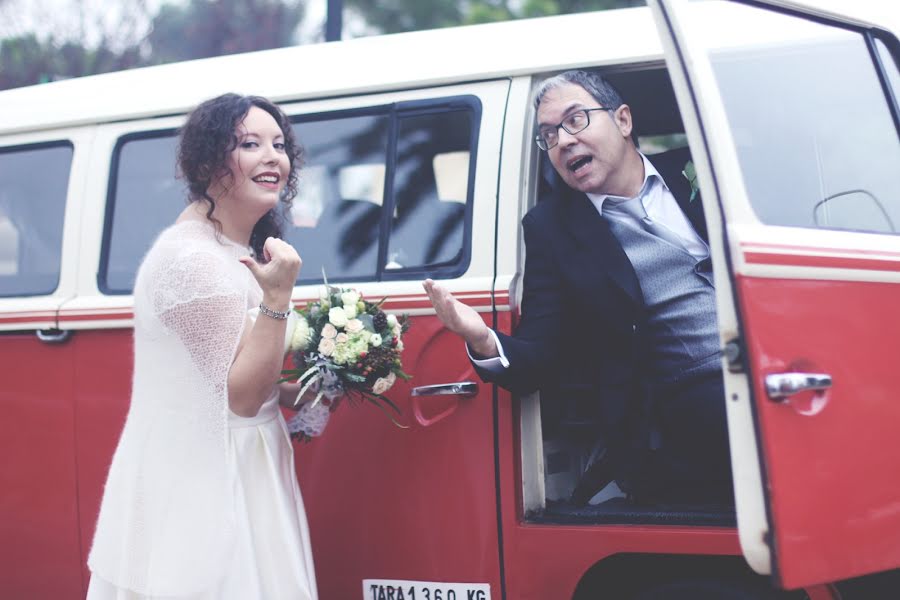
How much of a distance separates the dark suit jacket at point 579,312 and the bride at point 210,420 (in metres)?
0.76

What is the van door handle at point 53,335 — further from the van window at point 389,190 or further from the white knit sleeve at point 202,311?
the white knit sleeve at point 202,311

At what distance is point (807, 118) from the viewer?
3256 millimetres

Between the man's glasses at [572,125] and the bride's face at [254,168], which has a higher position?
the man's glasses at [572,125]

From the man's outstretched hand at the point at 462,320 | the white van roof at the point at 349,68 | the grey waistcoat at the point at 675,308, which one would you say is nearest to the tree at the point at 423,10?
the white van roof at the point at 349,68

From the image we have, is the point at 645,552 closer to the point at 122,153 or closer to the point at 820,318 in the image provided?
the point at 820,318

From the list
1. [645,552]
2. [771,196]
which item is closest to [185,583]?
[645,552]

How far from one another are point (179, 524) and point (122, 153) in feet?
6.27

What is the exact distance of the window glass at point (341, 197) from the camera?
4.02m

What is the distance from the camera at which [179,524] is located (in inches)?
124

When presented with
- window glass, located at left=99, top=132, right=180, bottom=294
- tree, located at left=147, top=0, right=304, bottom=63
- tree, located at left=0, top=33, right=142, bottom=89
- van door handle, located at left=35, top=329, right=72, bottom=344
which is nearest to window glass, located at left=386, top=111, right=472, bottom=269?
window glass, located at left=99, top=132, right=180, bottom=294

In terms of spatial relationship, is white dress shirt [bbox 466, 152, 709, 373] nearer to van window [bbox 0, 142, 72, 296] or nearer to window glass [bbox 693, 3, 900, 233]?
window glass [bbox 693, 3, 900, 233]

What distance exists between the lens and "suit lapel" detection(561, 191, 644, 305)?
11.5 ft

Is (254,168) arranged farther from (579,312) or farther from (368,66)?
(579,312)

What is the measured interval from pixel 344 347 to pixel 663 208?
49.6 inches
